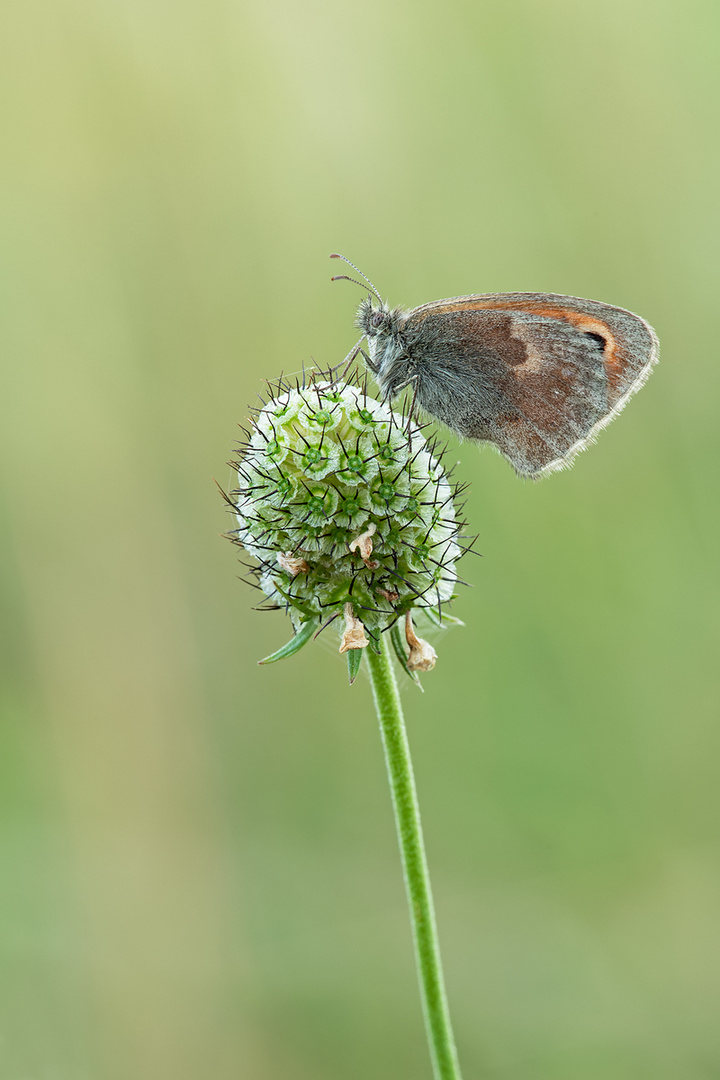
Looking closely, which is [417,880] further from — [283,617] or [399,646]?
[283,617]

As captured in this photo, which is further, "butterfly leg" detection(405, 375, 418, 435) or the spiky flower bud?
"butterfly leg" detection(405, 375, 418, 435)

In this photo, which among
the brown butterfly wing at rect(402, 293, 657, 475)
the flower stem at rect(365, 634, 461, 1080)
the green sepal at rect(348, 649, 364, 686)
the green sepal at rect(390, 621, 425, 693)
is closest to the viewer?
the flower stem at rect(365, 634, 461, 1080)

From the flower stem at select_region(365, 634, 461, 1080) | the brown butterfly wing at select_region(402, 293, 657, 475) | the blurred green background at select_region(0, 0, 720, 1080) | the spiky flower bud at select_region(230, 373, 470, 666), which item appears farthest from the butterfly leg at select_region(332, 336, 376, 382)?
the blurred green background at select_region(0, 0, 720, 1080)

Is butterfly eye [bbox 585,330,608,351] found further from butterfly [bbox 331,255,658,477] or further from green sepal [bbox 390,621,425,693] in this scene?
green sepal [bbox 390,621,425,693]

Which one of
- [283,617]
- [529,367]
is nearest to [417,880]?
[529,367]

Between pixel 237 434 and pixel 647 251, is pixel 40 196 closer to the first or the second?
pixel 237 434

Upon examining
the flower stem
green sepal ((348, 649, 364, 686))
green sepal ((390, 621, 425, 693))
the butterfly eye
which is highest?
the butterfly eye
